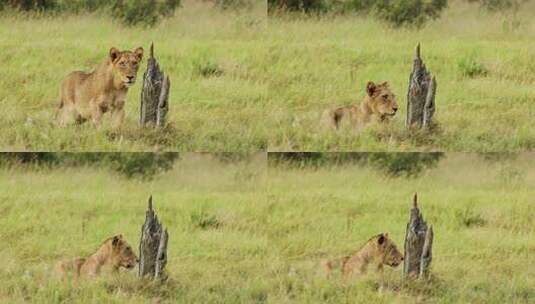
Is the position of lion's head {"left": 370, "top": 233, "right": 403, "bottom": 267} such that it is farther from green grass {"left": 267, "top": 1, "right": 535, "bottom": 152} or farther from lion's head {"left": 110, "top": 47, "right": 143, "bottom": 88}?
lion's head {"left": 110, "top": 47, "right": 143, "bottom": 88}

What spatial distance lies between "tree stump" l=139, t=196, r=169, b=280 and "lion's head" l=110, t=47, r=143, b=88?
130cm

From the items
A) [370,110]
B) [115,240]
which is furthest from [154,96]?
[370,110]

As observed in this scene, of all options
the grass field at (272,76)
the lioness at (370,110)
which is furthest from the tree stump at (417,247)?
the lioness at (370,110)

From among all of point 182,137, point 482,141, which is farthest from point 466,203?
point 182,137

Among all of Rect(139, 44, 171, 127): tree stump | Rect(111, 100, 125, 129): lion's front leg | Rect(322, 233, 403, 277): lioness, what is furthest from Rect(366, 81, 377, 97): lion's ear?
Rect(111, 100, 125, 129): lion's front leg

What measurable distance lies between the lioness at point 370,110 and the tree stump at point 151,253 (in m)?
2.00

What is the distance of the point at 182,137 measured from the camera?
79.8 ft

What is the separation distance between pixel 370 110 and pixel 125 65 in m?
2.47

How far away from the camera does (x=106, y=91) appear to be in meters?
24.5

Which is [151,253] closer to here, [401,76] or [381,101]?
[381,101]

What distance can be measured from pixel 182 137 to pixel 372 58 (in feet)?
7.74

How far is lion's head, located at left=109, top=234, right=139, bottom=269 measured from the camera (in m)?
24.1

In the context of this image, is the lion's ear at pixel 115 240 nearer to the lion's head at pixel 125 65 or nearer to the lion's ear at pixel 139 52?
the lion's head at pixel 125 65

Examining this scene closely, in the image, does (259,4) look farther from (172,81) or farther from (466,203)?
(466,203)
